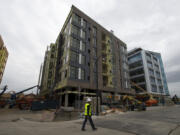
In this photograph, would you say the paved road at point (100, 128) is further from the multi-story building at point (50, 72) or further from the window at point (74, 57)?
the multi-story building at point (50, 72)

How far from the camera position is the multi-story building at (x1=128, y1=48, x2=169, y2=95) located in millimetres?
52350

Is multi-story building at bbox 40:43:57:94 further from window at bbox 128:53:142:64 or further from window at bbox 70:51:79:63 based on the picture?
window at bbox 128:53:142:64

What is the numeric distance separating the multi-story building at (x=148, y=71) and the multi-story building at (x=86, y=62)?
15236 mm

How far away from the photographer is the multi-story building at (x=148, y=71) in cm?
5235

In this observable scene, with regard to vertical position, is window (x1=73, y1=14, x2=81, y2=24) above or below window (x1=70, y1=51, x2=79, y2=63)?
above

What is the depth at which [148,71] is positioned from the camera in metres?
53.0

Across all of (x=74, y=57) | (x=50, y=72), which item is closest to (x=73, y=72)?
(x=74, y=57)

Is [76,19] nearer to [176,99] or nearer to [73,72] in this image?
[73,72]

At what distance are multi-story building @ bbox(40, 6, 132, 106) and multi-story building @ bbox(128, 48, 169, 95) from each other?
15236mm

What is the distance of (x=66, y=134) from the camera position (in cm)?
520

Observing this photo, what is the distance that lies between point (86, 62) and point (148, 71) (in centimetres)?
3767

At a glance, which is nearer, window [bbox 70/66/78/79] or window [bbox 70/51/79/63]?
window [bbox 70/66/78/79]

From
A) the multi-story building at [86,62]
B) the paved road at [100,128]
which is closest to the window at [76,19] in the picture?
the multi-story building at [86,62]

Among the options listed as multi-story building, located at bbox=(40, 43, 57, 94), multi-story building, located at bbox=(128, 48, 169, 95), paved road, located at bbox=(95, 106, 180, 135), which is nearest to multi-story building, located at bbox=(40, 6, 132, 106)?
multi-story building, located at bbox=(40, 43, 57, 94)
